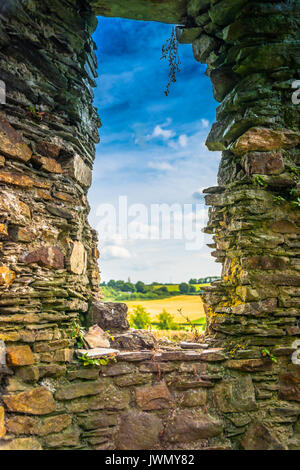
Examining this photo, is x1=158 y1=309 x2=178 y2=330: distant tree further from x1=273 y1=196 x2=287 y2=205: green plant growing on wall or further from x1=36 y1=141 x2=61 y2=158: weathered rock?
x1=36 y1=141 x2=61 y2=158: weathered rock

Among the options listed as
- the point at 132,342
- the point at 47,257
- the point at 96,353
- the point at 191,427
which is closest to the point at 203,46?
the point at 47,257

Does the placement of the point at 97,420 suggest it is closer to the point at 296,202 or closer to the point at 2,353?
the point at 2,353

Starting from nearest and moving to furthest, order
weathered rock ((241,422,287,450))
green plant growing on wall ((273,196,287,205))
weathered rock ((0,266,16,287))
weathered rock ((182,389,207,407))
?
weathered rock ((0,266,16,287))
weathered rock ((241,422,287,450))
weathered rock ((182,389,207,407))
green plant growing on wall ((273,196,287,205))

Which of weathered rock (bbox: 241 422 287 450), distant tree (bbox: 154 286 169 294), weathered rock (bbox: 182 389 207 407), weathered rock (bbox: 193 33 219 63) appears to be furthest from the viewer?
distant tree (bbox: 154 286 169 294)

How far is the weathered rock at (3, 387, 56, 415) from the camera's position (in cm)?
262

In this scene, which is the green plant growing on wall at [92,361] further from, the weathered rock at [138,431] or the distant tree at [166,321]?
the distant tree at [166,321]

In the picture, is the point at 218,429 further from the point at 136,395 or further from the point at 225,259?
the point at 225,259

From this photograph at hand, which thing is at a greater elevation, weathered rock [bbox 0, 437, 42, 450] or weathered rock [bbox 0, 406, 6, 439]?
weathered rock [bbox 0, 406, 6, 439]

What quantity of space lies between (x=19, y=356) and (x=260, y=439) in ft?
8.20

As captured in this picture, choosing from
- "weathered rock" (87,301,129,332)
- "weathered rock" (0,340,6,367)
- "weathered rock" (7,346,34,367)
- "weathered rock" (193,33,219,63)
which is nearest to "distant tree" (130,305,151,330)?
"weathered rock" (87,301,129,332)

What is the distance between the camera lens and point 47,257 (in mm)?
3057

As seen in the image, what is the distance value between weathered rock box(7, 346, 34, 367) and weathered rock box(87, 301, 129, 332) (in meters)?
0.94

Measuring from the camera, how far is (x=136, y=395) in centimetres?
303

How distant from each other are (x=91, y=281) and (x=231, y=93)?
3092 millimetres
